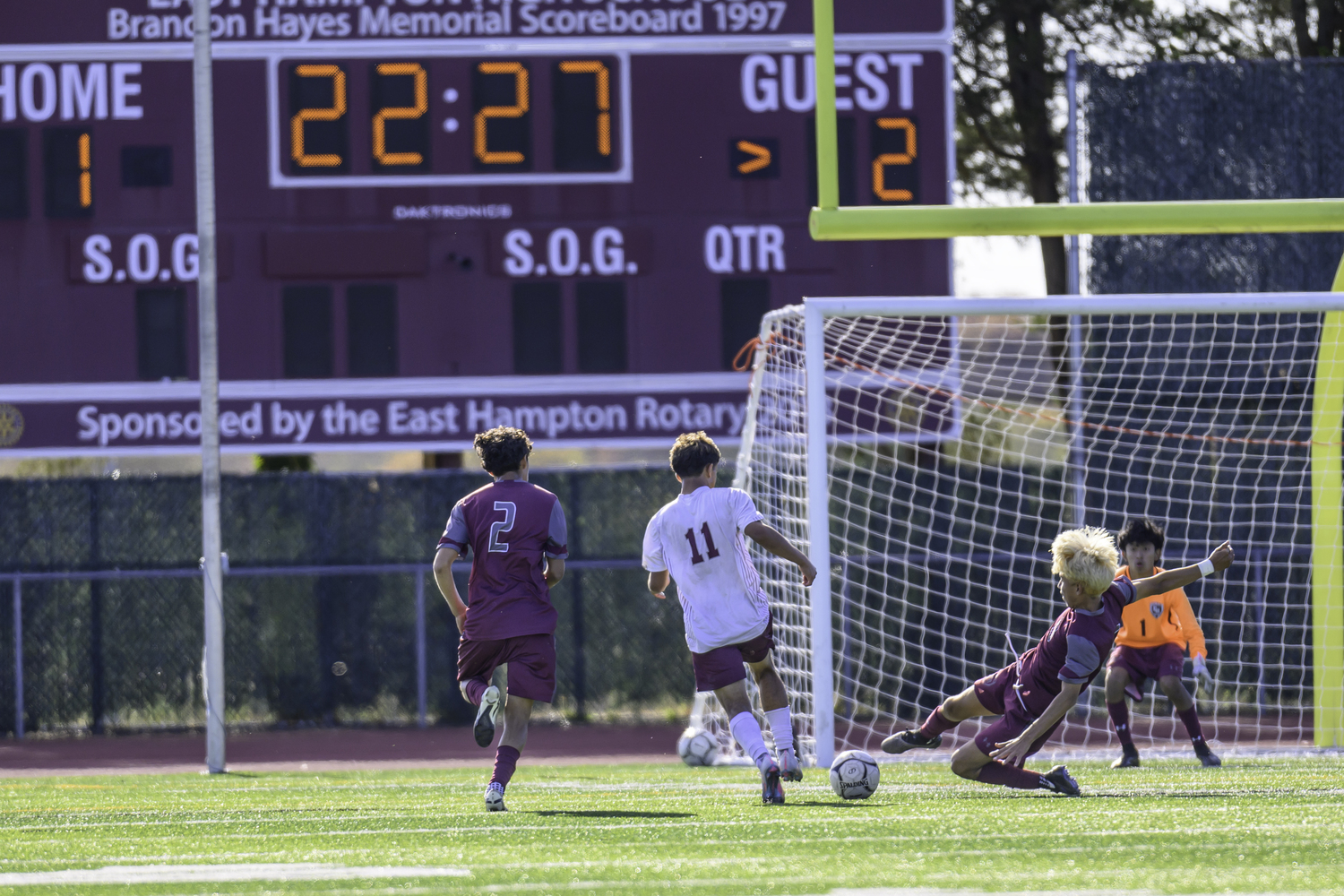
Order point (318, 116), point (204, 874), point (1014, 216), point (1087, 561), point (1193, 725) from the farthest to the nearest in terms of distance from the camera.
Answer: point (318, 116), point (1193, 725), point (1014, 216), point (1087, 561), point (204, 874)

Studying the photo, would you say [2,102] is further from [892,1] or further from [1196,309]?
[1196,309]

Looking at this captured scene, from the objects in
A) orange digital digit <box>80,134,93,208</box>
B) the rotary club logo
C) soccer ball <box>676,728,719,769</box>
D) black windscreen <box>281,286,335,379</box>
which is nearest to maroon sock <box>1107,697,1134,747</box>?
soccer ball <box>676,728,719,769</box>

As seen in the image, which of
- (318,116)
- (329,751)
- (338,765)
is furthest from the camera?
(318,116)

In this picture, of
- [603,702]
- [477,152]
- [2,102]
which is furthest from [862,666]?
[2,102]

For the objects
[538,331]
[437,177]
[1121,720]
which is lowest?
[1121,720]

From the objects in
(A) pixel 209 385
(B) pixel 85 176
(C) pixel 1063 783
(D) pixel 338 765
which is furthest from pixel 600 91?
(C) pixel 1063 783

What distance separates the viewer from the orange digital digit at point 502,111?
12.1 metres

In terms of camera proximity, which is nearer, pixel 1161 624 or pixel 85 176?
pixel 1161 624

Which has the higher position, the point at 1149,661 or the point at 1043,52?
the point at 1043,52

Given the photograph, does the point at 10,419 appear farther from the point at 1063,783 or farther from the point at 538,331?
the point at 1063,783

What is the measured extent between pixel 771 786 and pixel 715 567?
0.90 m

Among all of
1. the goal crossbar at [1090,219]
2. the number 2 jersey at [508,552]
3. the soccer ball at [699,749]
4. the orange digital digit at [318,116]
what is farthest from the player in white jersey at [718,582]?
the orange digital digit at [318,116]

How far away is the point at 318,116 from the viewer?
12031 millimetres

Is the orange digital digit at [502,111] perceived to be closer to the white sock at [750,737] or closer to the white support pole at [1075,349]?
the white support pole at [1075,349]
